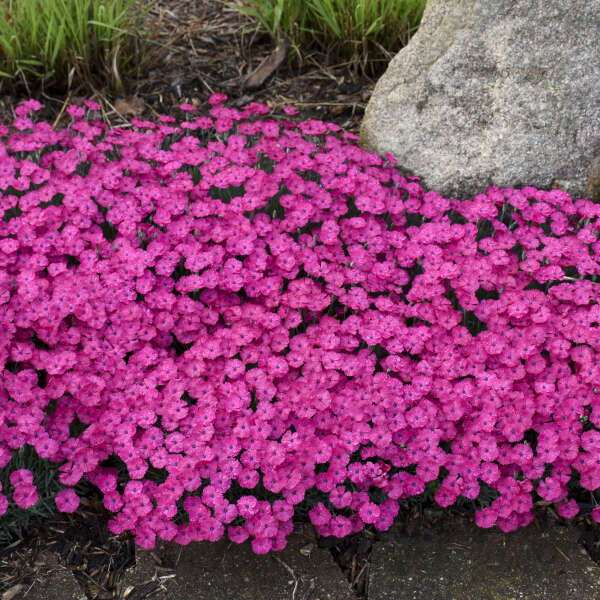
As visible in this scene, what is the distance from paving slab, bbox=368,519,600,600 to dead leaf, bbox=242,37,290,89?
10.9 feet

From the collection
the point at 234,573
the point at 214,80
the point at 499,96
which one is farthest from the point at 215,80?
the point at 234,573

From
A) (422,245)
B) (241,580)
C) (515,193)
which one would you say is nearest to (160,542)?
(241,580)

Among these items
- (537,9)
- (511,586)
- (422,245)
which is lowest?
(511,586)

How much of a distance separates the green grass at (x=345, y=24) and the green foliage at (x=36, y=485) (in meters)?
3.28

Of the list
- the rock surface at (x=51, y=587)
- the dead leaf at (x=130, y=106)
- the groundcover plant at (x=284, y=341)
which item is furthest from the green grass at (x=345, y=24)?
the rock surface at (x=51, y=587)

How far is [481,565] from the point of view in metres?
2.80

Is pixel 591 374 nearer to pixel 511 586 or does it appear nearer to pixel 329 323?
pixel 511 586

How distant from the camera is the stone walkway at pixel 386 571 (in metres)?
2.71

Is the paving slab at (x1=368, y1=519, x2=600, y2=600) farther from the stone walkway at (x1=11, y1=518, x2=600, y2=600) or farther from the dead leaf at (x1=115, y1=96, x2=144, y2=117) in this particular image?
the dead leaf at (x1=115, y1=96, x2=144, y2=117)

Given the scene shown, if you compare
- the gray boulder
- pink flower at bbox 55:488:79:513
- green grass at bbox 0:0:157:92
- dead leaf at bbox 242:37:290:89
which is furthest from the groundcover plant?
dead leaf at bbox 242:37:290:89

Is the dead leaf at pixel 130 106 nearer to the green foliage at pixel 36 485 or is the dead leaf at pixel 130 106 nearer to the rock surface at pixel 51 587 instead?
the green foliage at pixel 36 485

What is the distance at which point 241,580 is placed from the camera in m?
2.73

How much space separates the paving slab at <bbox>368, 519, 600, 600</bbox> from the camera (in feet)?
8.95

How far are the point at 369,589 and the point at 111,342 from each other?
1453 mm
